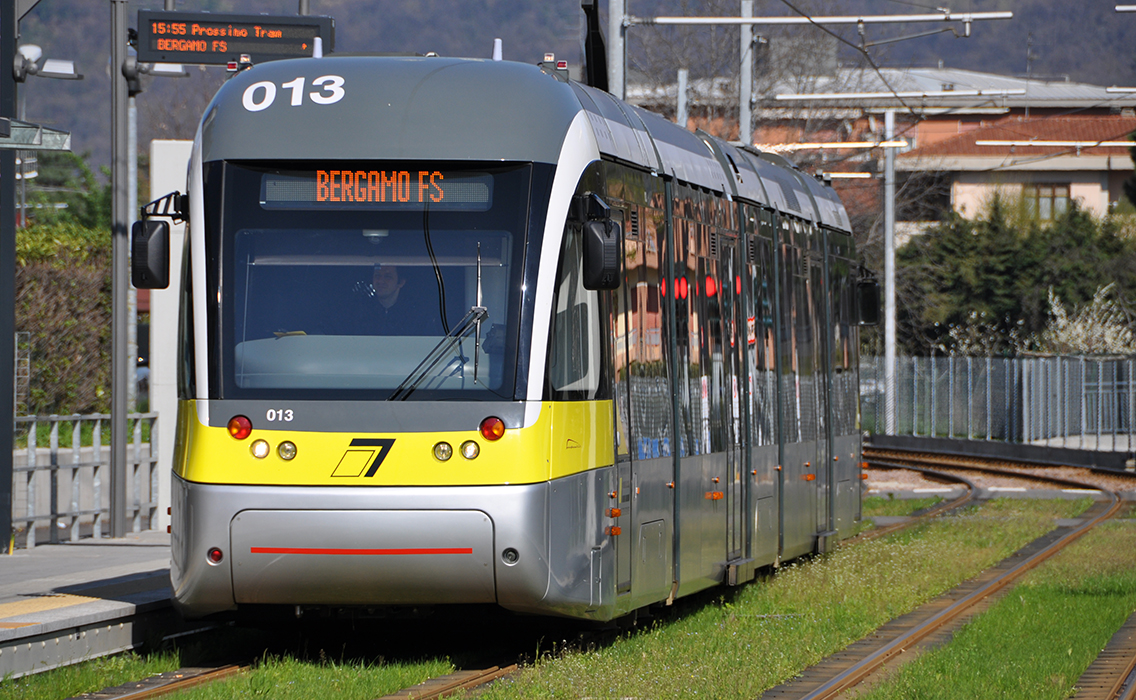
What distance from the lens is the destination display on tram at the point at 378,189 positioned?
904cm

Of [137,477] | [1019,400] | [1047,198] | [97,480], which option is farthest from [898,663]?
[1047,198]

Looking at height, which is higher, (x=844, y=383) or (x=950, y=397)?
(x=844, y=383)

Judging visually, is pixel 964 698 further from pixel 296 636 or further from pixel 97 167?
pixel 97 167

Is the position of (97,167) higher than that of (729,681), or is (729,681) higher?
(97,167)

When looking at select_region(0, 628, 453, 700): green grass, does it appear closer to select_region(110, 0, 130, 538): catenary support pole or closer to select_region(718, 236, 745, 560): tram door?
select_region(718, 236, 745, 560): tram door

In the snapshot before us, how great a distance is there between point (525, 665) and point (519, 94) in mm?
3086

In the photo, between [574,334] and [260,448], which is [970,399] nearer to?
[574,334]

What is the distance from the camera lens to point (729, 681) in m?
8.93

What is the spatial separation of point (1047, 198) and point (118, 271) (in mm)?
61476

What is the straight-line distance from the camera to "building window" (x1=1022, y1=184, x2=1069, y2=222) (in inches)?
2793

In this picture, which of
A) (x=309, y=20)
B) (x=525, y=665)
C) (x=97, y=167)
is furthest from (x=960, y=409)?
(x=97, y=167)

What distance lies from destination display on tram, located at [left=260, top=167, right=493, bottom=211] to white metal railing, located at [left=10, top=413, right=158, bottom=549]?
6.58m

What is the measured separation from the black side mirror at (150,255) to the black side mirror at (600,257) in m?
2.20

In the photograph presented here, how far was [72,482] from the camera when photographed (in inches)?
635
